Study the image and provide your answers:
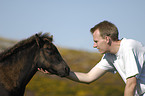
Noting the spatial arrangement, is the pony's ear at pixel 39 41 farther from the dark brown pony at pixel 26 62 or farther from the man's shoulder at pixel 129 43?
the man's shoulder at pixel 129 43

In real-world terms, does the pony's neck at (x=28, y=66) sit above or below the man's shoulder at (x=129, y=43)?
below

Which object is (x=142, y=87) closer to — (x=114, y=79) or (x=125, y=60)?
(x=125, y=60)

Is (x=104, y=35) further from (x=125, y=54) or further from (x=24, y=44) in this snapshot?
(x=24, y=44)

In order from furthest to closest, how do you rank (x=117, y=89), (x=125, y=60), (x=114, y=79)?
1. (x=114, y=79)
2. (x=117, y=89)
3. (x=125, y=60)

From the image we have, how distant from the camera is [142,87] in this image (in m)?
4.75

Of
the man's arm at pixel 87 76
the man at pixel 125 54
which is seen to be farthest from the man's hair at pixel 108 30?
the man's arm at pixel 87 76

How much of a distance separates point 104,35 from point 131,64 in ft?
2.69

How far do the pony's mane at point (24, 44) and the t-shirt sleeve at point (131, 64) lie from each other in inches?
74.0

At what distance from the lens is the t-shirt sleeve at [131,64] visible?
4270 millimetres

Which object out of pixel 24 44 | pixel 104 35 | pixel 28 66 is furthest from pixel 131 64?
pixel 24 44

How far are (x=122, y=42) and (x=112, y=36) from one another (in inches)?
10.0

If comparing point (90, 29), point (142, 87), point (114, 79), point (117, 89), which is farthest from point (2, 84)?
point (114, 79)

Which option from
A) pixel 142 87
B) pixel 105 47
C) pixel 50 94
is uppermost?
pixel 105 47

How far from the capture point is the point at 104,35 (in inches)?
185
